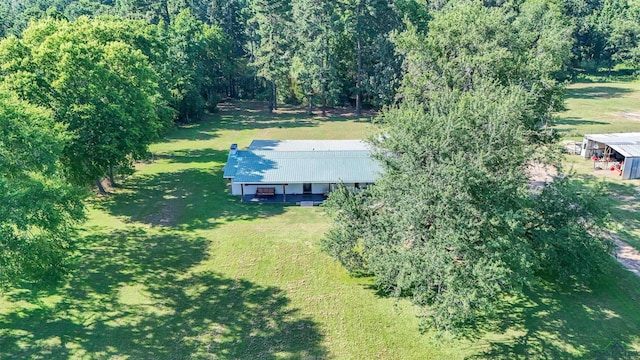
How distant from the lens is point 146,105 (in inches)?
1363

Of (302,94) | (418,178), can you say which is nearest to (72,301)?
(418,178)

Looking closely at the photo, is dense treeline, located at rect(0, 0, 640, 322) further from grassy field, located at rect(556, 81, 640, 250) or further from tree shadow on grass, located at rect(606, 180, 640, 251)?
grassy field, located at rect(556, 81, 640, 250)

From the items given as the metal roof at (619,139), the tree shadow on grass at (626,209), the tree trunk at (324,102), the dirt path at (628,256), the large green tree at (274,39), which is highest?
the large green tree at (274,39)

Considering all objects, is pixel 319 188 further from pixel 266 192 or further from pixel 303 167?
pixel 266 192

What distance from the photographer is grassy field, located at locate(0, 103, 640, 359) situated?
63.0 feet

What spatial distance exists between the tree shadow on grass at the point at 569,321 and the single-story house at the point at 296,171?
15.5 m

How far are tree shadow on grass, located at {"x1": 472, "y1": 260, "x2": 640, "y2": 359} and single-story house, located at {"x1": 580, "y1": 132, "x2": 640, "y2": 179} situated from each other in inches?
674

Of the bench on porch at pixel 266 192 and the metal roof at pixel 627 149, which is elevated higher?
the metal roof at pixel 627 149

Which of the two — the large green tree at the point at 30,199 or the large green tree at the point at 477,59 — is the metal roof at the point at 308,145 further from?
the large green tree at the point at 30,199

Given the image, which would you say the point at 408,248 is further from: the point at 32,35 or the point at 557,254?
the point at 32,35

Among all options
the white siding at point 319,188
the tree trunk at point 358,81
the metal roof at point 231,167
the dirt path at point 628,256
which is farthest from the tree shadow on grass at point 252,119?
the dirt path at point 628,256

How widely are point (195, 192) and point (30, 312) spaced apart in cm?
1652

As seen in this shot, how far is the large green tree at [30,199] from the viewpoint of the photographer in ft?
60.0

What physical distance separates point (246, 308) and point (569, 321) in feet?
51.2
